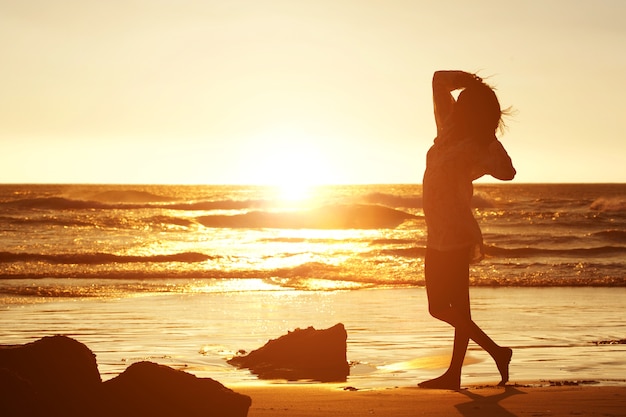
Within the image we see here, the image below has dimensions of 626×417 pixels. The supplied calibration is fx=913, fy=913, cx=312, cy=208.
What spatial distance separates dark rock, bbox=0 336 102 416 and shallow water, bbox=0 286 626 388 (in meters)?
2.25

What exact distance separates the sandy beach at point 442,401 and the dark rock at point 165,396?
501 millimetres

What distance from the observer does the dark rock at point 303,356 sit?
7.16 meters

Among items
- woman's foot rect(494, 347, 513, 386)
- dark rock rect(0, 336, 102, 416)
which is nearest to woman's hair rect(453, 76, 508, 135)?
woman's foot rect(494, 347, 513, 386)

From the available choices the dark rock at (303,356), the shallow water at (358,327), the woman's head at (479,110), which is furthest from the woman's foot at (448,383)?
the woman's head at (479,110)

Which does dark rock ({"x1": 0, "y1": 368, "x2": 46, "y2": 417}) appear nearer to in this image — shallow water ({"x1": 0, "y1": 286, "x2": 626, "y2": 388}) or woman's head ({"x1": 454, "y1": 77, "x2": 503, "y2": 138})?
shallow water ({"x1": 0, "y1": 286, "x2": 626, "y2": 388})

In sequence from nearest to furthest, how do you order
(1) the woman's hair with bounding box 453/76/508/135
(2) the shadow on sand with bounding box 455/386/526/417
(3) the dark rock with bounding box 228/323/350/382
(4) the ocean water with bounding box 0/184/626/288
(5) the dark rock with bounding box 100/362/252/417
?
1. (5) the dark rock with bounding box 100/362/252/417
2. (2) the shadow on sand with bounding box 455/386/526/417
3. (1) the woman's hair with bounding box 453/76/508/135
4. (3) the dark rock with bounding box 228/323/350/382
5. (4) the ocean water with bounding box 0/184/626/288

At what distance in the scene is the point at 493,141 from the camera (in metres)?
5.61

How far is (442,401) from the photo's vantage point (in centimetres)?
509

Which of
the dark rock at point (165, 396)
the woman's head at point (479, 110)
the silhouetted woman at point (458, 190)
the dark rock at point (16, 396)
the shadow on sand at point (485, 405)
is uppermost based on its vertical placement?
the woman's head at point (479, 110)

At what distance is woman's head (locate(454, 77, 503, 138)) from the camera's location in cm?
557

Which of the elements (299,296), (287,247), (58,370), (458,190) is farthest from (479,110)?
(287,247)

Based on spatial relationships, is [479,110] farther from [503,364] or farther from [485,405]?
[485,405]

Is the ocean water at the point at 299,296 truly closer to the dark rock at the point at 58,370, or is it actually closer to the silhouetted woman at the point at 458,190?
the silhouetted woman at the point at 458,190

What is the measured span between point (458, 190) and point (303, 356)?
2.38 metres
